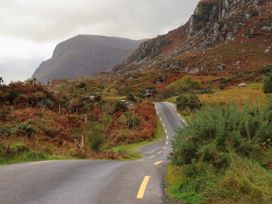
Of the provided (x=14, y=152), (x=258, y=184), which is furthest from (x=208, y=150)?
(x=14, y=152)

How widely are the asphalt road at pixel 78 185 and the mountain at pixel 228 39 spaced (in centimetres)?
10409

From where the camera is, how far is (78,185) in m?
10.2

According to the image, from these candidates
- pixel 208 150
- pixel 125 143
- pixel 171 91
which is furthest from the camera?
pixel 171 91

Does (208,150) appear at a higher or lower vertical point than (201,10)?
lower

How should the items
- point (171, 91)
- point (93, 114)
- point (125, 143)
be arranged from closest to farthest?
point (125, 143) < point (93, 114) < point (171, 91)

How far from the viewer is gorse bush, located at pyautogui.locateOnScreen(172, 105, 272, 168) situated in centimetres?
987

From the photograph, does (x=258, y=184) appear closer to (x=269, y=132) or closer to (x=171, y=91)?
(x=269, y=132)

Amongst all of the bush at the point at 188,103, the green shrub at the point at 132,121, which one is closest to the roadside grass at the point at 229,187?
the green shrub at the point at 132,121

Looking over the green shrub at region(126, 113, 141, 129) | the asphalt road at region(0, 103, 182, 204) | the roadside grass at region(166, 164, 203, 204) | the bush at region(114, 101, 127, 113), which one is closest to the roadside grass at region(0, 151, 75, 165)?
the asphalt road at region(0, 103, 182, 204)

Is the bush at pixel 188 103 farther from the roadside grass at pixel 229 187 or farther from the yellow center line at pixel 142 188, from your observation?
the roadside grass at pixel 229 187

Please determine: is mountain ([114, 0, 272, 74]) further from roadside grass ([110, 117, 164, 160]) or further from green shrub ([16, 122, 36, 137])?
green shrub ([16, 122, 36, 137])

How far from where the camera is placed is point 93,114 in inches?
2069

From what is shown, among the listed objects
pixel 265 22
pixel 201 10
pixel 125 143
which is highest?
pixel 201 10

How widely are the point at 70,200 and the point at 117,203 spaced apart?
893 mm
